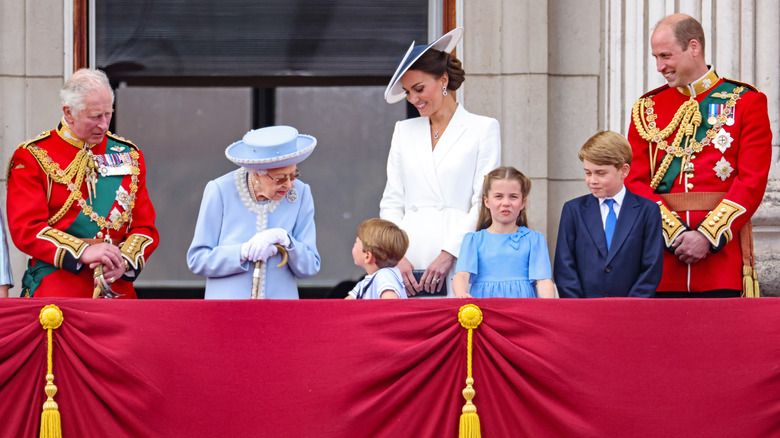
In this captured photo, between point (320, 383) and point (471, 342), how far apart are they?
532 millimetres

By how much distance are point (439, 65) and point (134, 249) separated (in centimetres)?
152

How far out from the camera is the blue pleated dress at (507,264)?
4.36 meters

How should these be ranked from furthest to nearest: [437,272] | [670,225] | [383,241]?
[437,272], [670,225], [383,241]

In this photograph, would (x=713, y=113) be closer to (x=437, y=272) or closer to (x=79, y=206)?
(x=437, y=272)

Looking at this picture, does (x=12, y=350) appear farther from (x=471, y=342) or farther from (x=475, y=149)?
(x=475, y=149)

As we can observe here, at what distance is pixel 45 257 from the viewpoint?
4.39 meters

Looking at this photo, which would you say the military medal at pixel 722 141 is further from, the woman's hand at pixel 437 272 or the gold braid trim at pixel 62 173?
the gold braid trim at pixel 62 173

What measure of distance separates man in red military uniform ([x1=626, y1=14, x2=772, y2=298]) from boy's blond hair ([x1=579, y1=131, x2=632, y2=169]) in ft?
1.02

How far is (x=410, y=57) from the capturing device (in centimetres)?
491

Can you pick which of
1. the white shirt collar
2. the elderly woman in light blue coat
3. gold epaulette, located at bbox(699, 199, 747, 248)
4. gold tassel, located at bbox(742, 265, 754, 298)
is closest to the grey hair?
the elderly woman in light blue coat

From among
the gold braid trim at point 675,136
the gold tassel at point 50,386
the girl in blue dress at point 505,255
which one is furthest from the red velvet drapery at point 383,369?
the gold braid trim at point 675,136

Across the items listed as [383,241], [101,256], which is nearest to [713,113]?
[383,241]

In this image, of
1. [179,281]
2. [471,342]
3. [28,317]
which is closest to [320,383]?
[471,342]

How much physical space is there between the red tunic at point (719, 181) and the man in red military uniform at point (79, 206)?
211cm
